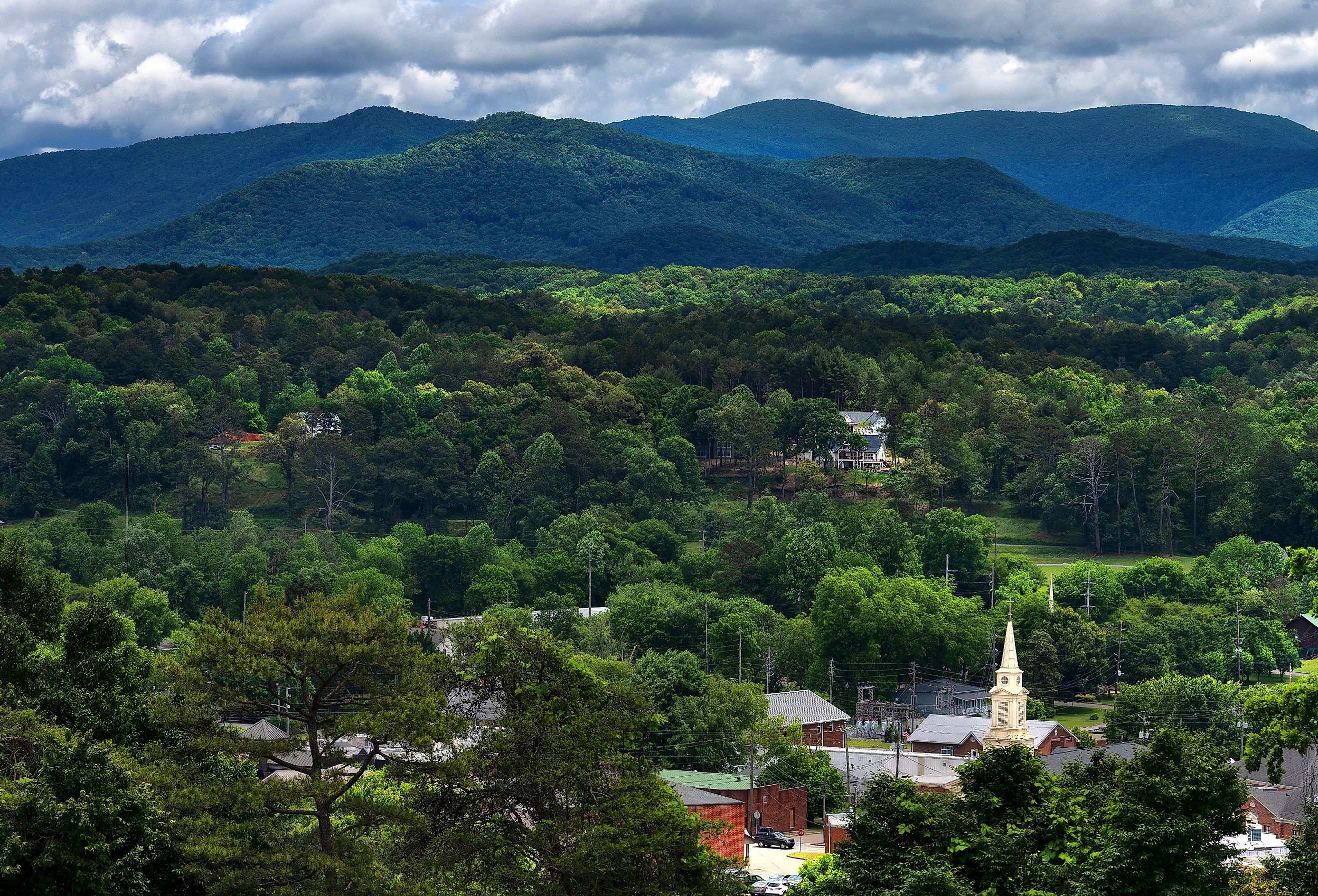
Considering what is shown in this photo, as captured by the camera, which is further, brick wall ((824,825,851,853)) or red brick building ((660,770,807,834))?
red brick building ((660,770,807,834))

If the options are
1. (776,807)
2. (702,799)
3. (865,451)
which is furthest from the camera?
(865,451)

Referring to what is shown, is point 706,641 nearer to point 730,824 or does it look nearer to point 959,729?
point 959,729

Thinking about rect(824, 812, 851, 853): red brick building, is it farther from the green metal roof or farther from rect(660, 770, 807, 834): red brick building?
the green metal roof

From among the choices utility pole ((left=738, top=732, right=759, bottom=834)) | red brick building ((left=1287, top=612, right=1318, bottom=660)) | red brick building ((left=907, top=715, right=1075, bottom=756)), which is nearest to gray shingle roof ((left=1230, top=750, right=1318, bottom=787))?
red brick building ((left=907, top=715, right=1075, bottom=756))

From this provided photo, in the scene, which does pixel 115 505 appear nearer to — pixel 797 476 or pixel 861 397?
pixel 797 476

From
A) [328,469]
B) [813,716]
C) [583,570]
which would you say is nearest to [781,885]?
[813,716]

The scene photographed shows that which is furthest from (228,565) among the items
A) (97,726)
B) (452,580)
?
(97,726)
